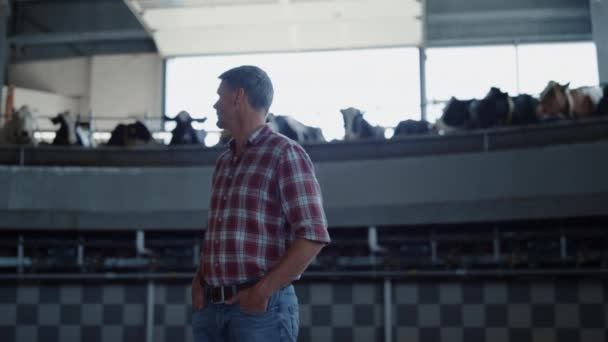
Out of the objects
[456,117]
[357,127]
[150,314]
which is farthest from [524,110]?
[150,314]

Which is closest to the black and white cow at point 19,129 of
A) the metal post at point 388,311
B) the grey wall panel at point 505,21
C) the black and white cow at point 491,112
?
the metal post at point 388,311

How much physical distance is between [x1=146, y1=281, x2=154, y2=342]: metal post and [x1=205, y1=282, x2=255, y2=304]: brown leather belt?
2.70 meters

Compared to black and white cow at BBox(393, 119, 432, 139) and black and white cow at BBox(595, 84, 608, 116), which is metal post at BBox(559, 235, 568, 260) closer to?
black and white cow at BBox(595, 84, 608, 116)

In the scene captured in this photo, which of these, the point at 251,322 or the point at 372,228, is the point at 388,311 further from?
the point at 251,322

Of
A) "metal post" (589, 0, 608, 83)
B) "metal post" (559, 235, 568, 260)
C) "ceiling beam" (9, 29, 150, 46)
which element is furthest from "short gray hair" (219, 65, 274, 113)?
"ceiling beam" (9, 29, 150, 46)

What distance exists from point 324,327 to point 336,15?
5821 millimetres

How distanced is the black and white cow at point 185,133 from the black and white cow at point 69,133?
0.65 metres

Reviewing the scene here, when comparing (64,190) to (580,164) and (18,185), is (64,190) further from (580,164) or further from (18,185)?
(580,164)

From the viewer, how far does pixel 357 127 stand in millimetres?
5074

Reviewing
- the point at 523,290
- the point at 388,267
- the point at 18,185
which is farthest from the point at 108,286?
the point at 523,290

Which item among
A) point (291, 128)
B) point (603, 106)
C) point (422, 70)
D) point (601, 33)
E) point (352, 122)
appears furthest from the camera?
point (422, 70)

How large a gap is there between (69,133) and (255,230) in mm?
3954

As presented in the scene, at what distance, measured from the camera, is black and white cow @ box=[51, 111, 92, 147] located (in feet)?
17.5

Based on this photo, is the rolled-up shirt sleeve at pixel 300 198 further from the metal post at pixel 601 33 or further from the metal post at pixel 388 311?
the metal post at pixel 601 33
